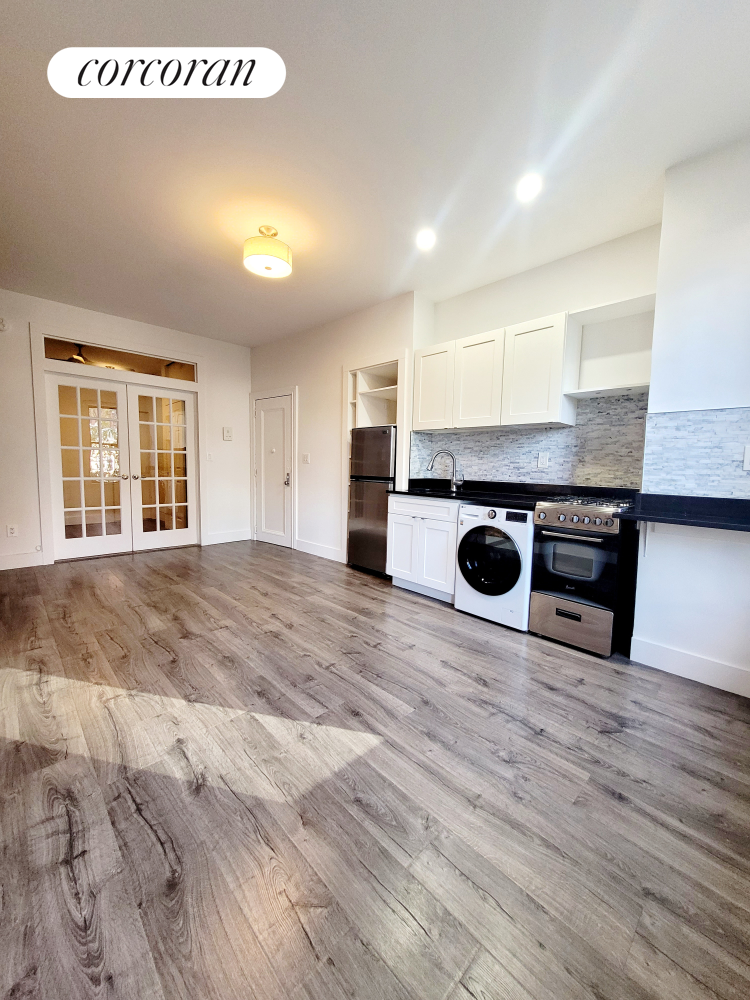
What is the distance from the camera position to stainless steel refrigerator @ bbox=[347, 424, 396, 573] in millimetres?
3676

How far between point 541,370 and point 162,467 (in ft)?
14.5

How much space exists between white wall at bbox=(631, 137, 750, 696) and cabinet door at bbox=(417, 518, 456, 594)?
4.10ft

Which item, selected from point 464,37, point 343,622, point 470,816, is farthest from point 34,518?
point 464,37

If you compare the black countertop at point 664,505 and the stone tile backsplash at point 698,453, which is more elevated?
the stone tile backsplash at point 698,453

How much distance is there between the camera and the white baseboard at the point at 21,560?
3.72 m

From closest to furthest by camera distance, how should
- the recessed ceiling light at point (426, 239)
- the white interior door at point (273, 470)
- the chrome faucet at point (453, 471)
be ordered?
the recessed ceiling light at point (426, 239), the chrome faucet at point (453, 471), the white interior door at point (273, 470)

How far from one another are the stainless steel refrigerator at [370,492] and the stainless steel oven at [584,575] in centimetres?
156

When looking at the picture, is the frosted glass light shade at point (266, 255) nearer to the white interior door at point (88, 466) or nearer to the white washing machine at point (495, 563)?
the white washing machine at point (495, 563)

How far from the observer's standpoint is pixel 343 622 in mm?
2664

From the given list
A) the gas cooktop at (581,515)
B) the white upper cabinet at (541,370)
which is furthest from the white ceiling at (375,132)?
the gas cooktop at (581,515)

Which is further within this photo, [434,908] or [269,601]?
[269,601]

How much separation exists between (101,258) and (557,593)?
4252 millimetres

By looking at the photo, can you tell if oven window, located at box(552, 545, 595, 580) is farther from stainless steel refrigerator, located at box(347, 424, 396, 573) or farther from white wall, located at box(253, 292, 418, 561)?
white wall, located at box(253, 292, 418, 561)

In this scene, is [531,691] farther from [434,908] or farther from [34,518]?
[34,518]
